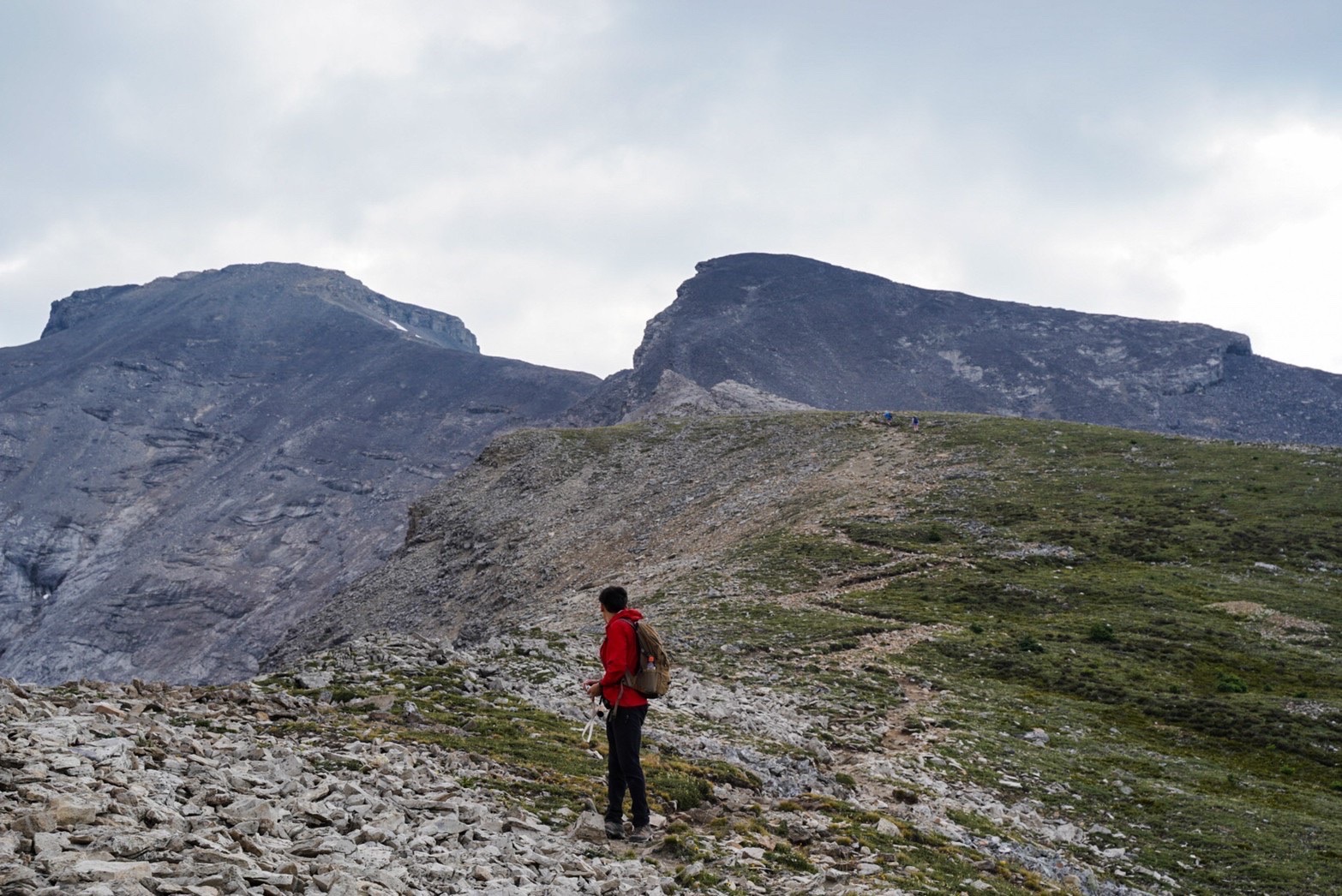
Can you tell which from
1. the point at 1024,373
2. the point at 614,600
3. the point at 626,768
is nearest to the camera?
the point at 626,768

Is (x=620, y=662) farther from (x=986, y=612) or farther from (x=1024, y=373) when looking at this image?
(x=1024, y=373)

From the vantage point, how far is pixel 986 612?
1463 inches

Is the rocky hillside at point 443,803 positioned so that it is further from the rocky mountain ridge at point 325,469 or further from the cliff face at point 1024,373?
the cliff face at point 1024,373

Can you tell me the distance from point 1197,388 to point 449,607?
538 feet

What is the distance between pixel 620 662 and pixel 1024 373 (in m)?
186

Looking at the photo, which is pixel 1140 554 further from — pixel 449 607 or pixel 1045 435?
pixel 449 607

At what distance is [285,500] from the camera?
182 meters

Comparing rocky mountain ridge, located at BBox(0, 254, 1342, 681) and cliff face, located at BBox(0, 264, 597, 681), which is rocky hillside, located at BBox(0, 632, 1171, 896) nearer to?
rocky mountain ridge, located at BBox(0, 254, 1342, 681)

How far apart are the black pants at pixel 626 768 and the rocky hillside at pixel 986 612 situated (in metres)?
2.10

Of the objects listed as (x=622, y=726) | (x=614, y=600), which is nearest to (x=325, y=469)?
(x=614, y=600)

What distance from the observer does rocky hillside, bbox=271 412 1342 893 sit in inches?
737

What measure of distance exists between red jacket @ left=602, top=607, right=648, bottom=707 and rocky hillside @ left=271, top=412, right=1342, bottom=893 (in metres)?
3.03

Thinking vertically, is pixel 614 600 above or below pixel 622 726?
above

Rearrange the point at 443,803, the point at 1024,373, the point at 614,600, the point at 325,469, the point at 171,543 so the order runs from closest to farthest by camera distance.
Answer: the point at 443,803
the point at 614,600
the point at 171,543
the point at 1024,373
the point at 325,469
